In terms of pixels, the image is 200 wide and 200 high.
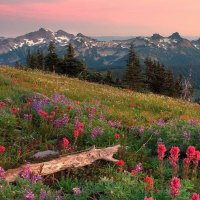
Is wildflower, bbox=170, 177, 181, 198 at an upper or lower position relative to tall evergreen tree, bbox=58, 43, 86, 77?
upper

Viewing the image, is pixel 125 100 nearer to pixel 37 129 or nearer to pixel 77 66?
pixel 37 129

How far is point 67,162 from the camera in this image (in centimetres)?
807

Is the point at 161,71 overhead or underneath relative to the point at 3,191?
underneath

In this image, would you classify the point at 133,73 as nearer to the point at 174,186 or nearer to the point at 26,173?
the point at 26,173

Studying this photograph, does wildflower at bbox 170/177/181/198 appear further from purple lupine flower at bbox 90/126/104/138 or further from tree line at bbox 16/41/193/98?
tree line at bbox 16/41/193/98

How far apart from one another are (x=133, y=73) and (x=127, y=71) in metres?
1.47

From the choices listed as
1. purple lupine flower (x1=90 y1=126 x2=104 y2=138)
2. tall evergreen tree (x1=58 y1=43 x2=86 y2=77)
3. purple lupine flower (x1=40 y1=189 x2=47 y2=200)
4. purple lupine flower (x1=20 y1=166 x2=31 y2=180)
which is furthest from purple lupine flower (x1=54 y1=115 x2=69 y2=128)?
tall evergreen tree (x1=58 y1=43 x2=86 y2=77)

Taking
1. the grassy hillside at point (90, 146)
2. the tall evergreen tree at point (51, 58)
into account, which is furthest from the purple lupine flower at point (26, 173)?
the tall evergreen tree at point (51, 58)

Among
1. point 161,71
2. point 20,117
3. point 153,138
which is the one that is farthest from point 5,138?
point 161,71

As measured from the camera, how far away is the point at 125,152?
31.8ft

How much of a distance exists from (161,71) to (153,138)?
89.5 metres

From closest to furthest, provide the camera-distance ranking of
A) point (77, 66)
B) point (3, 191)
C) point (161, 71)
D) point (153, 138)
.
Answer: point (3, 191) → point (153, 138) → point (77, 66) → point (161, 71)

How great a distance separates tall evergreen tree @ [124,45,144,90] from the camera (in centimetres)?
8762

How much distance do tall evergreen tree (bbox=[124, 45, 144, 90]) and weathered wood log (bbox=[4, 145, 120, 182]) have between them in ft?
259
